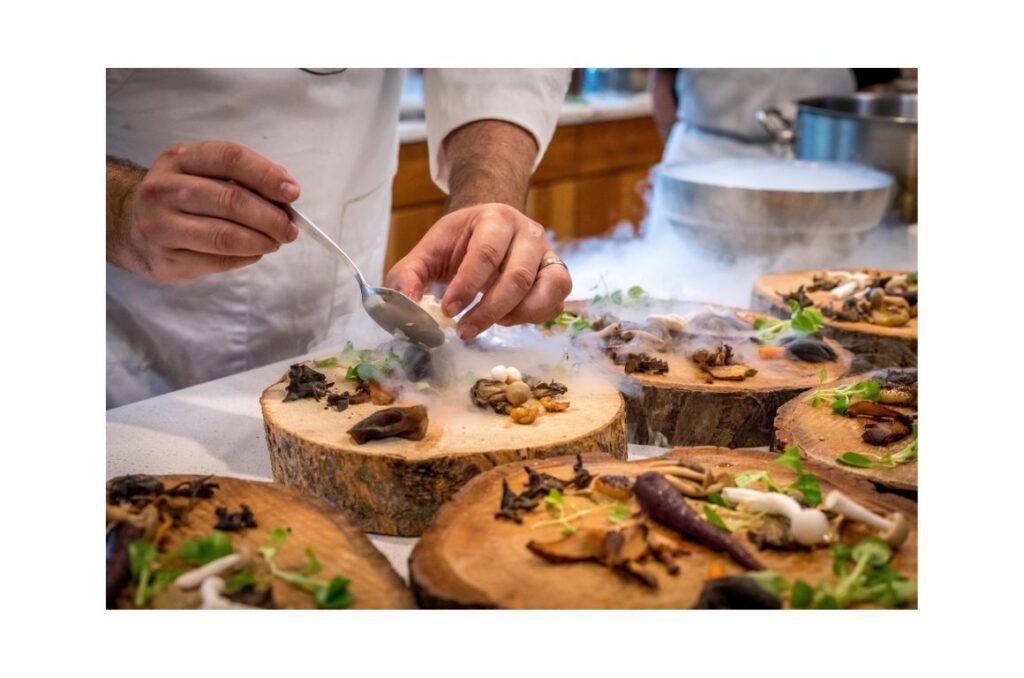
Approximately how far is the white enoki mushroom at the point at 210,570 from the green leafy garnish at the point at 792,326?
1110 mm

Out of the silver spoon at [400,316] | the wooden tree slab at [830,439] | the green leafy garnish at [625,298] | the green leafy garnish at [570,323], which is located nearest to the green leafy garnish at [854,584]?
the wooden tree slab at [830,439]

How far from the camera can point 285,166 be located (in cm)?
182

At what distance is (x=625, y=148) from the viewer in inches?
122

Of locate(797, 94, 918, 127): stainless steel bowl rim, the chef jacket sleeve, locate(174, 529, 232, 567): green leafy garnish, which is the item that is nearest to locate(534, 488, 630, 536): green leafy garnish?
locate(174, 529, 232, 567): green leafy garnish

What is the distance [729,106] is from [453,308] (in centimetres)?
201

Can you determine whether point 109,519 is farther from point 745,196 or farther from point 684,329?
point 745,196

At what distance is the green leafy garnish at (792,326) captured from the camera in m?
1.90

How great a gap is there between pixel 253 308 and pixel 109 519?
0.80 metres

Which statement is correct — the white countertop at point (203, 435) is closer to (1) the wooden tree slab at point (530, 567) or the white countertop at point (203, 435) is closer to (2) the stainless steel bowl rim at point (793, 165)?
(1) the wooden tree slab at point (530, 567)

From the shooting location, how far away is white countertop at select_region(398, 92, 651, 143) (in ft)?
8.62

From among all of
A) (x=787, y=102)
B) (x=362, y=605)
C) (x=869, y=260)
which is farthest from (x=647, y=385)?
(x=787, y=102)

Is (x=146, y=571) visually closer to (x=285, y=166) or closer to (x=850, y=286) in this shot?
(x=285, y=166)

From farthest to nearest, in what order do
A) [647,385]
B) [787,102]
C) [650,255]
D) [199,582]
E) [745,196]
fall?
1. [787,102]
2. [650,255]
3. [745,196]
4. [647,385]
5. [199,582]

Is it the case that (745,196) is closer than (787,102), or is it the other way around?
(745,196)
